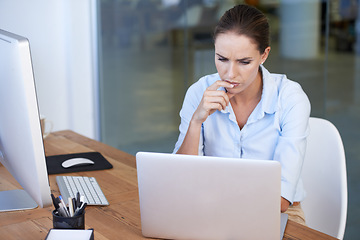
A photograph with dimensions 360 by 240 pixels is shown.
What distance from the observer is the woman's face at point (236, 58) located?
5.89 ft

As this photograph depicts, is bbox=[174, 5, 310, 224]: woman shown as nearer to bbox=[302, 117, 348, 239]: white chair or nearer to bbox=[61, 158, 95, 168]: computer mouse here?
bbox=[302, 117, 348, 239]: white chair

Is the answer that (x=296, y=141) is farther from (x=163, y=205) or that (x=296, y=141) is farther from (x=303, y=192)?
(x=163, y=205)

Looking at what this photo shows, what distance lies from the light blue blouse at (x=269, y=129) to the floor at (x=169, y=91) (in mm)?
726

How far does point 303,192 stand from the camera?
1.87 metres

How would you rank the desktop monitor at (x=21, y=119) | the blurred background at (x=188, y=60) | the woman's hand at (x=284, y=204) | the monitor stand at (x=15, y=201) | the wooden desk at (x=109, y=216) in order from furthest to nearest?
the blurred background at (x=188, y=60) → the woman's hand at (x=284, y=204) → the monitor stand at (x=15, y=201) → the wooden desk at (x=109, y=216) → the desktop monitor at (x=21, y=119)

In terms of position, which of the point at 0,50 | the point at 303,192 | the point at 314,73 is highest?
the point at 0,50

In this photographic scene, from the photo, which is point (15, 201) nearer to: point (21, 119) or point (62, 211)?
point (62, 211)

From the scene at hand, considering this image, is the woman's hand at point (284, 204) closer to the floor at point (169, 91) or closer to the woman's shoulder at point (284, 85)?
the woman's shoulder at point (284, 85)

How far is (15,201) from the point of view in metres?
1.63

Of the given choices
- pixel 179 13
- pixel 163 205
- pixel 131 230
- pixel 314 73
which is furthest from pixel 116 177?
pixel 179 13

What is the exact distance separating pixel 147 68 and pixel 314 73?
4.34 feet

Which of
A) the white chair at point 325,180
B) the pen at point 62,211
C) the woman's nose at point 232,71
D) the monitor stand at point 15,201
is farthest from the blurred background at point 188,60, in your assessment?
the pen at point 62,211

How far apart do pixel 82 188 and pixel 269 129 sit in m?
0.71

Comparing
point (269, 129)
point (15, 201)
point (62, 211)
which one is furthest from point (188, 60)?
point (62, 211)
